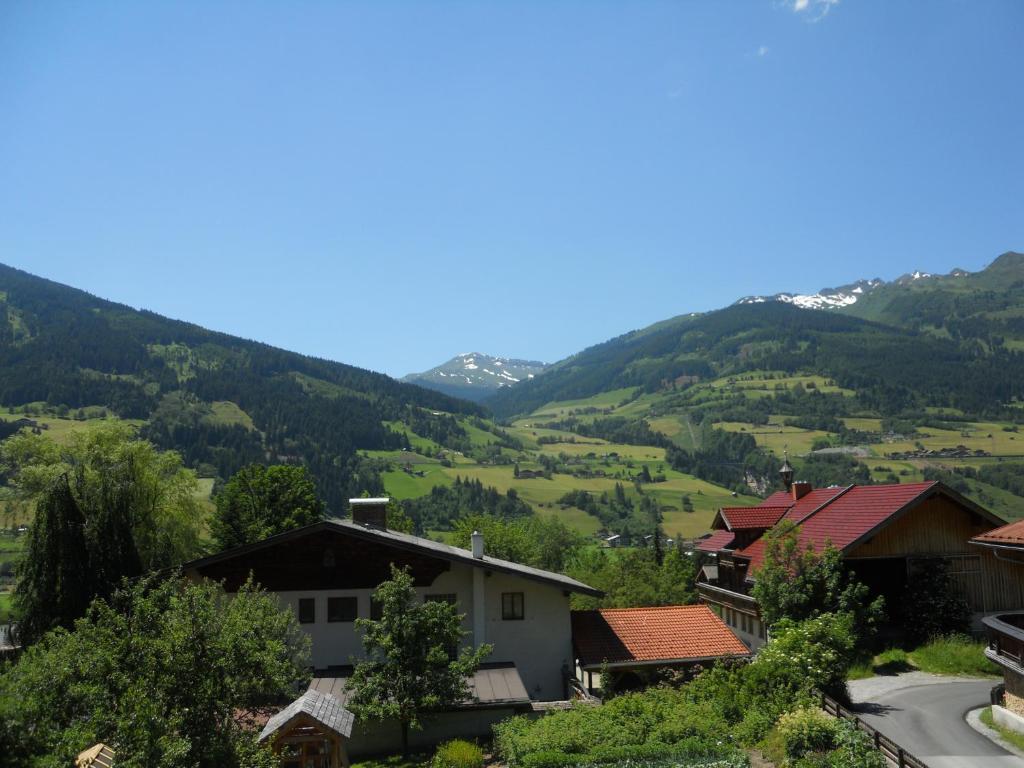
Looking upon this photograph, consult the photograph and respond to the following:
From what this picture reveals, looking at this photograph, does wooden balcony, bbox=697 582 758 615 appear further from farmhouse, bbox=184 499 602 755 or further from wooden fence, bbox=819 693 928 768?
wooden fence, bbox=819 693 928 768

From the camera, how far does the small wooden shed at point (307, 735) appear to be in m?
16.2

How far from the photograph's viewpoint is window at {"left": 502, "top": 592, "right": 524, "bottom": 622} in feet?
97.5

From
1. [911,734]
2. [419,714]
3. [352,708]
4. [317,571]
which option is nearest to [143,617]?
[352,708]

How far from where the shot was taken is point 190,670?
14250 millimetres

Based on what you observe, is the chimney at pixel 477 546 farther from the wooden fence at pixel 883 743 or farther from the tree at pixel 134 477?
the tree at pixel 134 477

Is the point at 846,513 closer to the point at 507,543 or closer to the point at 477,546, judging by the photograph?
the point at 477,546

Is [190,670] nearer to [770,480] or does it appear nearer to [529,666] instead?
[529,666]

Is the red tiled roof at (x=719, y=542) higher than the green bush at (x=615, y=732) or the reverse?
higher

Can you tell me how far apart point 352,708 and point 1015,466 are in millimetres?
190561

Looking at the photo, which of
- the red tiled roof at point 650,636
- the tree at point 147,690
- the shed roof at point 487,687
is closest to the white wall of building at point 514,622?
the red tiled roof at point 650,636

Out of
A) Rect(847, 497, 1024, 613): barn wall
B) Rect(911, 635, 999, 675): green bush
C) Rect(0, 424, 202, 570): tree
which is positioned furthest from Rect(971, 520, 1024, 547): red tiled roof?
Rect(0, 424, 202, 570): tree

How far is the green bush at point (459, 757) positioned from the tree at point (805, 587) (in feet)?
41.3

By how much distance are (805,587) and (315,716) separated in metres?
18.7

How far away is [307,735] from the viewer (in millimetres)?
16469
